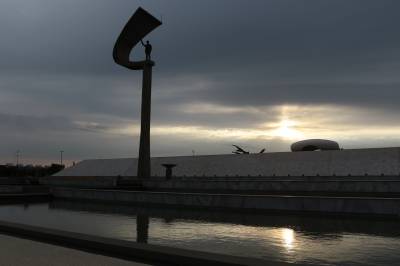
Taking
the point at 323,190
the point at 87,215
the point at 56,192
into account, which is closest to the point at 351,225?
the point at 87,215

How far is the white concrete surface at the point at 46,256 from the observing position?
6.02 meters

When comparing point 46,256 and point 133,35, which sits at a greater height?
point 133,35

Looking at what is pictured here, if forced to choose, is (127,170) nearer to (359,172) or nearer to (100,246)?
(359,172)

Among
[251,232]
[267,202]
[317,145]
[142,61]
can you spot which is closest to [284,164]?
[142,61]

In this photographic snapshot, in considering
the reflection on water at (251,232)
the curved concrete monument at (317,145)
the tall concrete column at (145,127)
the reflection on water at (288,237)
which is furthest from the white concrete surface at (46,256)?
the curved concrete monument at (317,145)

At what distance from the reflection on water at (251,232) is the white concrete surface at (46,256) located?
1448mm

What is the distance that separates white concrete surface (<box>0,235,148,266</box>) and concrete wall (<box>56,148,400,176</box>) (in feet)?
84.4

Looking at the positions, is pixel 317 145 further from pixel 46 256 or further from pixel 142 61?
pixel 46 256

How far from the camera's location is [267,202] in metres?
12.1

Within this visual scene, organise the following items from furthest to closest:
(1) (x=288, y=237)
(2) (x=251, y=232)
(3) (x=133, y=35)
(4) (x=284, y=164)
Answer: (4) (x=284, y=164) < (3) (x=133, y=35) < (2) (x=251, y=232) < (1) (x=288, y=237)

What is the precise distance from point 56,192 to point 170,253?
14511 millimetres

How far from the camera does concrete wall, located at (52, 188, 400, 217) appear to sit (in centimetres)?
1053

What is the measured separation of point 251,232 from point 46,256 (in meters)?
3.75

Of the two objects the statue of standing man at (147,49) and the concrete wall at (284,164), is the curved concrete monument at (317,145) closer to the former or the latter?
the concrete wall at (284,164)
